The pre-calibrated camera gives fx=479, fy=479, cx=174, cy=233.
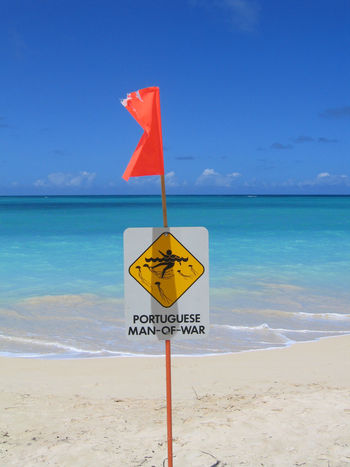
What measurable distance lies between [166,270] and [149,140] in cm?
85

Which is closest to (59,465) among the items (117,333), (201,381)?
(201,381)

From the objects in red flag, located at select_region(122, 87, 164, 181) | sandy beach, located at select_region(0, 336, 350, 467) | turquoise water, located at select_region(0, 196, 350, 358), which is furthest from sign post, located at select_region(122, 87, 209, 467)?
turquoise water, located at select_region(0, 196, 350, 358)

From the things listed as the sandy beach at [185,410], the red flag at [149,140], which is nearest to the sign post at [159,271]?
the red flag at [149,140]

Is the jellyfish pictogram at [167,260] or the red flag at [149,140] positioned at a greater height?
the red flag at [149,140]

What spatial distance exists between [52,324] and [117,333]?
1.45 metres

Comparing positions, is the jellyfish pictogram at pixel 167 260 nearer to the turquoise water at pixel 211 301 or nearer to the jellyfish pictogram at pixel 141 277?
the jellyfish pictogram at pixel 141 277

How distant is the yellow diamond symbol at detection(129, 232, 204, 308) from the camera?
3113 millimetres

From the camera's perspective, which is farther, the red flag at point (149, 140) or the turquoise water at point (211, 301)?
the turquoise water at point (211, 301)

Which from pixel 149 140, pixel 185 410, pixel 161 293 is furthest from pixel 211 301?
pixel 149 140

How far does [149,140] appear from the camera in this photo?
306cm

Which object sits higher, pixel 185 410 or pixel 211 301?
pixel 211 301

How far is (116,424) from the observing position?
471 centimetres

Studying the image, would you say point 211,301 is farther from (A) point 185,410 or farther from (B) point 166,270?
(B) point 166,270

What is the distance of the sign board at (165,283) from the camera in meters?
3.11
